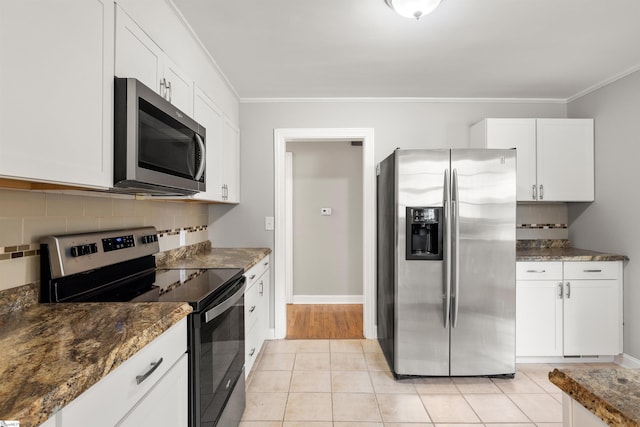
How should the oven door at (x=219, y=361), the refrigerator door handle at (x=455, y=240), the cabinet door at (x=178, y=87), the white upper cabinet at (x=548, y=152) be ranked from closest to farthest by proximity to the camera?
1. the oven door at (x=219, y=361)
2. the cabinet door at (x=178, y=87)
3. the refrigerator door handle at (x=455, y=240)
4. the white upper cabinet at (x=548, y=152)

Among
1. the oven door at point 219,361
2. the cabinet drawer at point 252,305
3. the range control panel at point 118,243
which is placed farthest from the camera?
the cabinet drawer at point 252,305

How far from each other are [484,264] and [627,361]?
1.49 metres

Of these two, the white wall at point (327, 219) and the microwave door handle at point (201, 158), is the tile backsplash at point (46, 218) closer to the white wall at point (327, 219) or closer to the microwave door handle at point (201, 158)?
the microwave door handle at point (201, 158)

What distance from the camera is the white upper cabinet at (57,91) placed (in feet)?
2.90

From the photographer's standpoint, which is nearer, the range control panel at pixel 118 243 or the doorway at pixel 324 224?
the range control panel at pixel 118 243

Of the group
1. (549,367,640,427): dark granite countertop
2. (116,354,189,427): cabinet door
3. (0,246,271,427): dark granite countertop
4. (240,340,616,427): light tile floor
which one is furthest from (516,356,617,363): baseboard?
(0,246,271,427): dark granite countertop

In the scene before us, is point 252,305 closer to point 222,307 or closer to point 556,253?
point 222,307

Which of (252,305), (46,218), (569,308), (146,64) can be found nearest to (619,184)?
(569,308)

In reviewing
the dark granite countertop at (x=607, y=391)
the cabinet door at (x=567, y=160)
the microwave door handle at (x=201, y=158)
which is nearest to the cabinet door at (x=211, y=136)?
the microwave door handle at (x=201, y=158)

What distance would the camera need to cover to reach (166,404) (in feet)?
3.73

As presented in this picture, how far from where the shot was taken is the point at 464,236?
8.11 feet

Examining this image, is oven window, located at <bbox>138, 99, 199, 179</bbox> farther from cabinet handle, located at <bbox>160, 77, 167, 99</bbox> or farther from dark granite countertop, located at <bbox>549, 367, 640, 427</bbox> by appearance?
dark granite countertop, located at <bbox>549, 367, 640, 427</bbox>

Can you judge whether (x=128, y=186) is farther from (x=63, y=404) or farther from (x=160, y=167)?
(x=63, y=404)

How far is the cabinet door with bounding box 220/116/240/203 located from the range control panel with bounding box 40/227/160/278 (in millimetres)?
870
